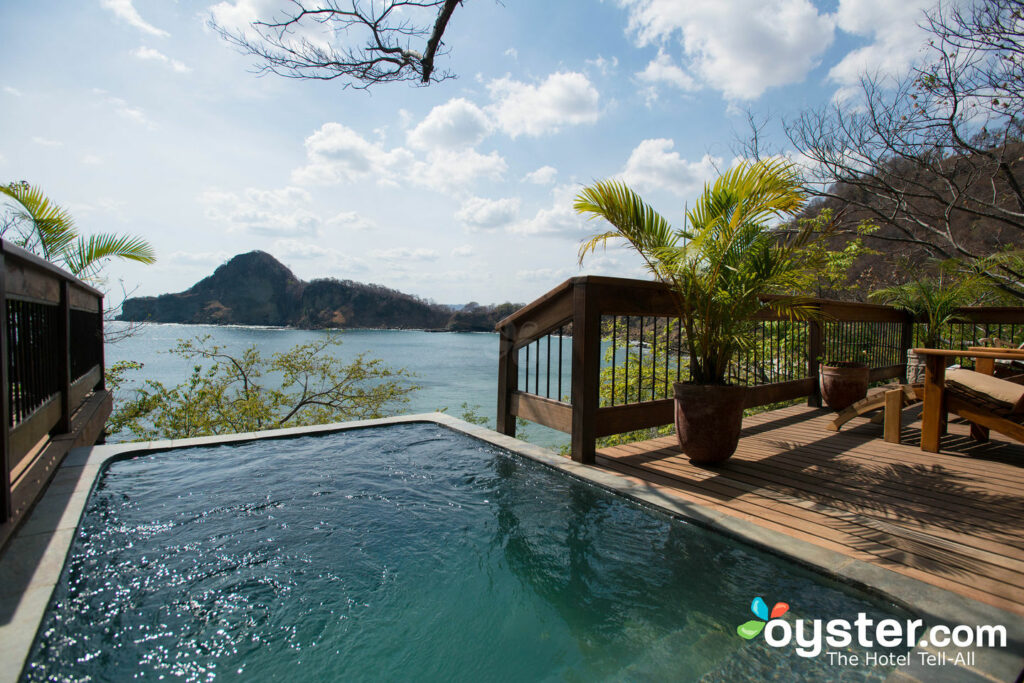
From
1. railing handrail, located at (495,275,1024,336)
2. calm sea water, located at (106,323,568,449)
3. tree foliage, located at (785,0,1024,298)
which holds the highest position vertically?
tree foliage, located at (785,0,1024,298)

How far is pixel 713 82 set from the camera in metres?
7.00

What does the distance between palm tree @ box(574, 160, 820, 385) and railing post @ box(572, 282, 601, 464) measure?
0.52m

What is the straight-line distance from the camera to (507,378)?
3.91m

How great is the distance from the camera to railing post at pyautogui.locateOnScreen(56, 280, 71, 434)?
3.12m

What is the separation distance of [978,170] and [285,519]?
9944 millimetres

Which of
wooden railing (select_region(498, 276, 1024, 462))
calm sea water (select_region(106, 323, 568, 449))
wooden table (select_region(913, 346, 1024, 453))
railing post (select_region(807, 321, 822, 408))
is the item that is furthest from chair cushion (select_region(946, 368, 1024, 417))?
calm sea water (select_region(106, 323, 568, 449))

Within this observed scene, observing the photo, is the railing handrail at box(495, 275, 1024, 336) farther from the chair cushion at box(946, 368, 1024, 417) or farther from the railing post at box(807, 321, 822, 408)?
the chair cushion at box(946, 368, 1024, 417)

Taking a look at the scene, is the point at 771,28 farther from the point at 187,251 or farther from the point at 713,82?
the point at 187,251

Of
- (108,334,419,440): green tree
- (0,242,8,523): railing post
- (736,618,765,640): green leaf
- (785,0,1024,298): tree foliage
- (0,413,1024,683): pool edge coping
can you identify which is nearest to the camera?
(0,413,1024,683): pool edge coping

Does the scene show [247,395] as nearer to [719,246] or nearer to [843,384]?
[719,246]

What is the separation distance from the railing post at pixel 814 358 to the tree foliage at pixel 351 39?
5.58m

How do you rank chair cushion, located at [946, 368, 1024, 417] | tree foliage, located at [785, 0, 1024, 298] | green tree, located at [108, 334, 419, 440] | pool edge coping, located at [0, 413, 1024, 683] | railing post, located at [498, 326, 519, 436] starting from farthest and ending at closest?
green tree, located at [108, 334, 419, 440] → tree foliage, located at [785, 0, 1024, 298] → railing post, located at [498, 326, 519, 436] → chair cushion, located at [946, 368, 1024, 417] → pool edge coping, located at [0, 413, 1024, 683]

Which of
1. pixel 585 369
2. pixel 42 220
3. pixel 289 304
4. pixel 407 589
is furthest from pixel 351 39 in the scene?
pixel 289 304

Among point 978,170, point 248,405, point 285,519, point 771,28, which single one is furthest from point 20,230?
point 978,170
